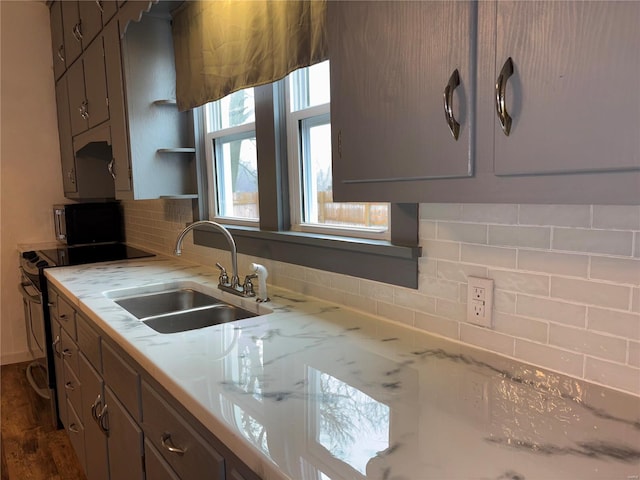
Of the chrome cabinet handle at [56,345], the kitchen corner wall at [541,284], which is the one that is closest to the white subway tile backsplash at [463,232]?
the kitchen corner wall at [541,284]

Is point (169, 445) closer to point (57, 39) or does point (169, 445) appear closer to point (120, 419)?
point (120, 419)

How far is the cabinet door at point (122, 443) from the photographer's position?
4.87 feet

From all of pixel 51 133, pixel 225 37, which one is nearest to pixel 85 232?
pixel 51 133

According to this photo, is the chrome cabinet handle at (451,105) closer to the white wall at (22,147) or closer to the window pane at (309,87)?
the window pane at (309,87)

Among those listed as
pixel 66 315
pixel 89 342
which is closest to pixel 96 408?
pixel 89 342

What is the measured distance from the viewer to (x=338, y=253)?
173 centimetres

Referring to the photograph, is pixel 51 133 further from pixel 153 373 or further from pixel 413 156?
pixel 413 156

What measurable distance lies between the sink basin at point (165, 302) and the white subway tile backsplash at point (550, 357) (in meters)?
1.33

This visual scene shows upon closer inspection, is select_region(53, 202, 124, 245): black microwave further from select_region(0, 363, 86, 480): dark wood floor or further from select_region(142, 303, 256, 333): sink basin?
select_region(142, 303, 256, 333): sink basin

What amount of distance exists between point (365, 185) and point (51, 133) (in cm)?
385

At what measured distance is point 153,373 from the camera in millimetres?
1254

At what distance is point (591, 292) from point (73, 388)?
2292 mm

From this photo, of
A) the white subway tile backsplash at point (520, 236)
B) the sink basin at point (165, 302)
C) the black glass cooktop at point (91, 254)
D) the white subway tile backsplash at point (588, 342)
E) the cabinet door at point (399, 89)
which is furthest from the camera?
the black glass cooktop at point (91, 254)

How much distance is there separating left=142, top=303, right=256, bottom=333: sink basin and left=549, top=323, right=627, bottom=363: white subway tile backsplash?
1.17m
